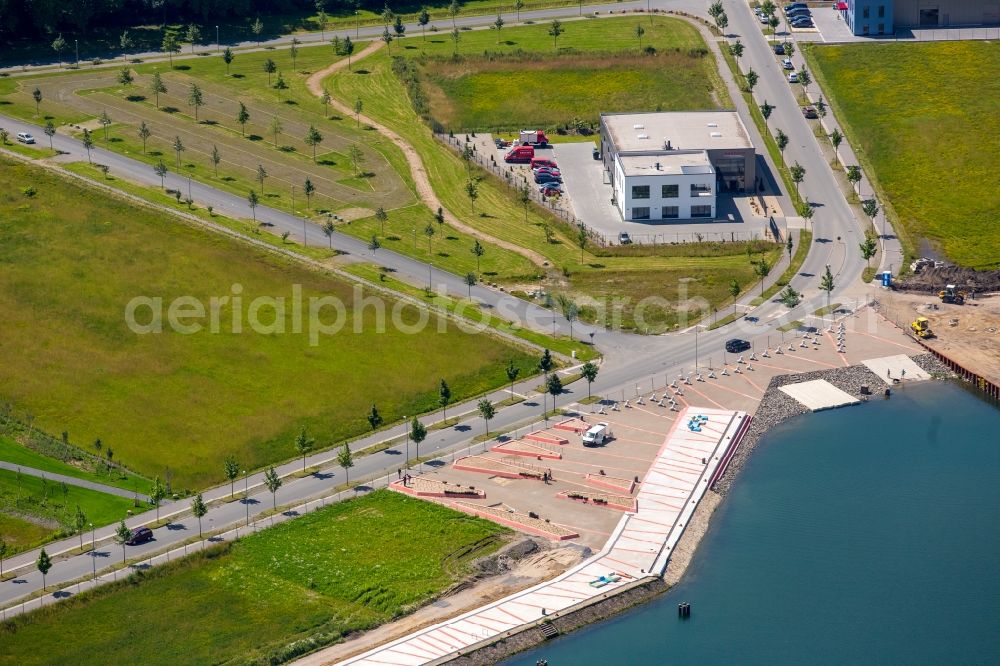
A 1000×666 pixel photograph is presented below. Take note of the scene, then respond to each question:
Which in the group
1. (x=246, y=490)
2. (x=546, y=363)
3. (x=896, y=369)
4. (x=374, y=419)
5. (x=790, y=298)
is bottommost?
(x=246, y=490)

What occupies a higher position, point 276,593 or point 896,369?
point 896,369

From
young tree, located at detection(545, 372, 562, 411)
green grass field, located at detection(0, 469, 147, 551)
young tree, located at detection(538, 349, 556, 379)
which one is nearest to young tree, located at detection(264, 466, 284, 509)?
green grass field, located at detection(0, 469, 147, 551)

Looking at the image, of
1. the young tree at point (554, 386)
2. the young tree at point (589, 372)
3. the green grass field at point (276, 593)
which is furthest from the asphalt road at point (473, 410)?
the green grass field at point (276, 593)

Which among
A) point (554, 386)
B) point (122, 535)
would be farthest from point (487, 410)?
point (122, 535)

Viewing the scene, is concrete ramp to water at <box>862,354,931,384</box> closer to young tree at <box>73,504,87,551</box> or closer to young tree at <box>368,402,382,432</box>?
young tree at <box>368,402,382,432</box>

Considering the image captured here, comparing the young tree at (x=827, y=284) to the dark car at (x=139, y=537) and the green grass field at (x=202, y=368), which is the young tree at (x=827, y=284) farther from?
the dark car at (x=139, y=537)

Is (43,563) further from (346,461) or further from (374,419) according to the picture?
(374,419)

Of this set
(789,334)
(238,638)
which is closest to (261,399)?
(238,638)
